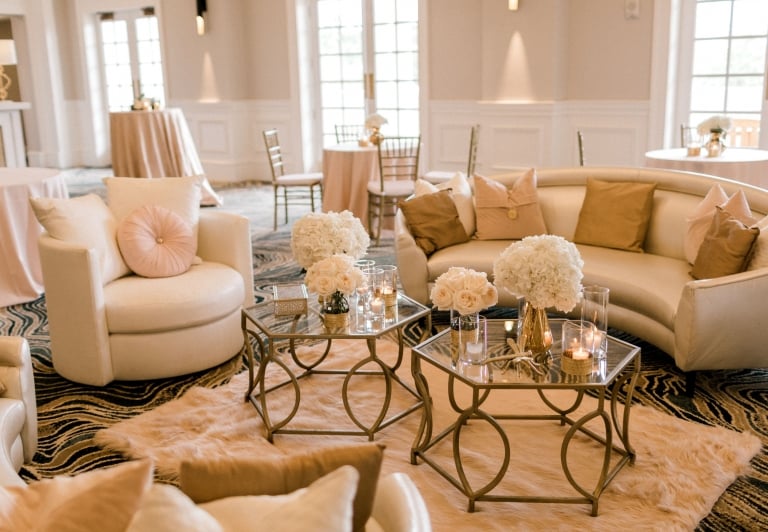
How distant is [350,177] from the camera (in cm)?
647

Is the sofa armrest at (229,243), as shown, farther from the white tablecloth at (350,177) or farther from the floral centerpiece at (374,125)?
the floral centerpiece at (374,125)

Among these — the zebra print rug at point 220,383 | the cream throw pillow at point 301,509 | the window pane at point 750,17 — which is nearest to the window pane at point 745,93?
the window pane at point 750,17

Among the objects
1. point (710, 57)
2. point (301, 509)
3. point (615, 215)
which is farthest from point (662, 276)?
point (710, 57)

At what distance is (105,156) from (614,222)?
952cm

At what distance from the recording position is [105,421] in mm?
3102

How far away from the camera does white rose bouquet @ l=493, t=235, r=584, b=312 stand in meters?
2.47

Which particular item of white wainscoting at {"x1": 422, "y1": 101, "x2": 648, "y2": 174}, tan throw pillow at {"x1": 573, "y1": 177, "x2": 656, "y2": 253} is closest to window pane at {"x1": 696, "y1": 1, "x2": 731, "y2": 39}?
white wainscoting at {"x1": 422, "y1": 101, "x2": 648, "y2": 174}

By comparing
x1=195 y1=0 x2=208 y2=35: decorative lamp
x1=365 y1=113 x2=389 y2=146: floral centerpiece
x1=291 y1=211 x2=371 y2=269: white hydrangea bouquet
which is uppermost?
x1=195 y1=0 x2=208 y2=35: decorative lamp

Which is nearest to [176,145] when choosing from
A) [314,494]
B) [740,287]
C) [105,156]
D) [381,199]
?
[381,199]

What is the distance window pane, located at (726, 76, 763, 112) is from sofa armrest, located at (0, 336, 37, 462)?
20.1 ft

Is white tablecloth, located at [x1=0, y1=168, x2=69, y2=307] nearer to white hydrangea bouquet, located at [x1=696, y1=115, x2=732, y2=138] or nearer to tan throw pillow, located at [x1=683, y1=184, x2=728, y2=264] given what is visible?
tan throw pillow, located at [x1=683, y1=184, x2=728, y2=264]

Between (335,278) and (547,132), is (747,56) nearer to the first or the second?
(547,132)

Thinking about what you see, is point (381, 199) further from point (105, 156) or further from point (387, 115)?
point (105, 156)

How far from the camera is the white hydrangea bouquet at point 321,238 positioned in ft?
10.0
